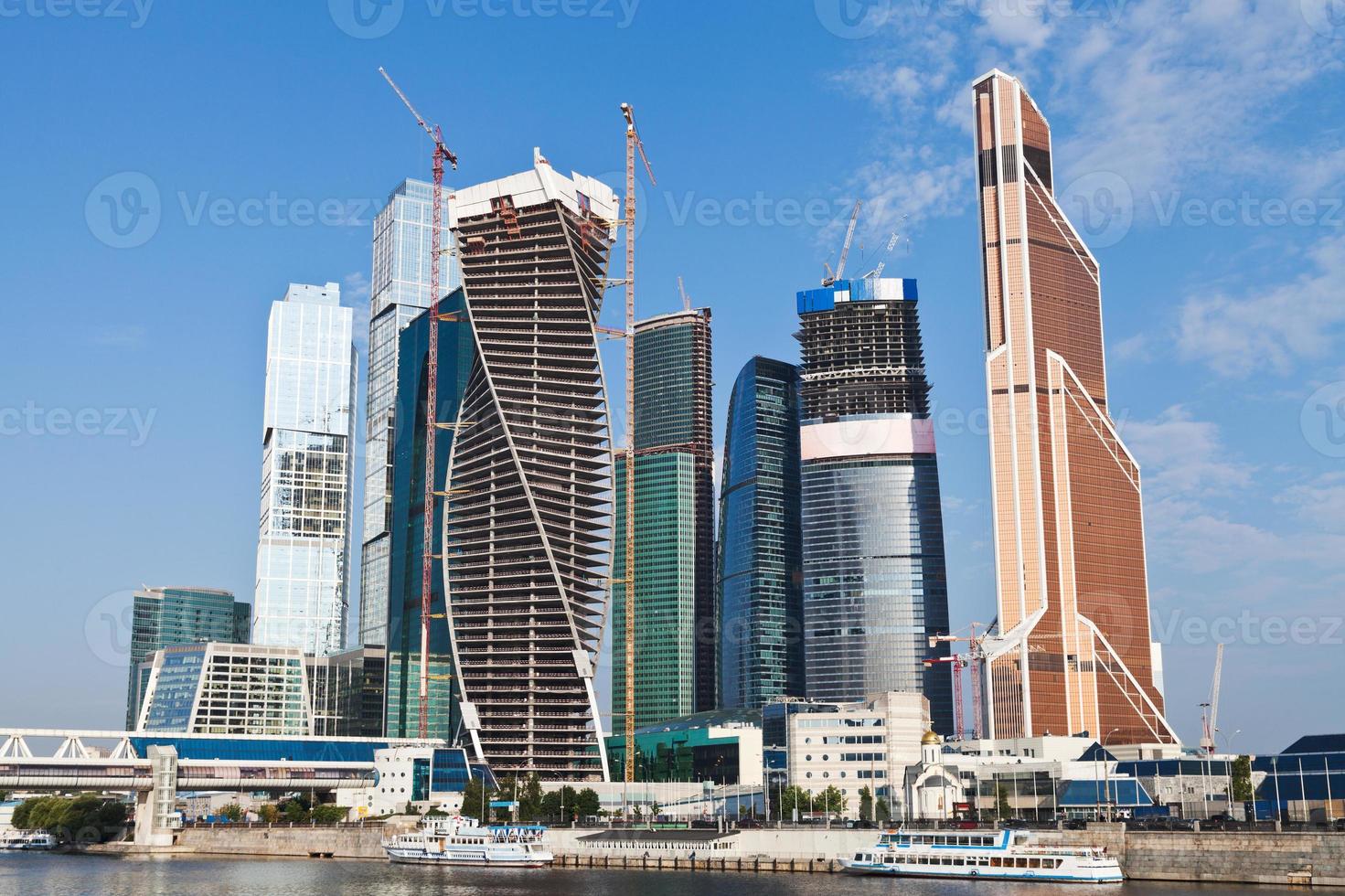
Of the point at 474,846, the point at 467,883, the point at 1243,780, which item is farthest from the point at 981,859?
the point at 474,846

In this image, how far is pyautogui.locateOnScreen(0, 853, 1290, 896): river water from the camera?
140m

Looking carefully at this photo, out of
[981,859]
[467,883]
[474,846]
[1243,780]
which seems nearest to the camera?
[981,859]

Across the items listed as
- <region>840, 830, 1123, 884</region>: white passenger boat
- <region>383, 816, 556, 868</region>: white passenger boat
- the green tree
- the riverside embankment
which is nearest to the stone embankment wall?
the riverside embankment

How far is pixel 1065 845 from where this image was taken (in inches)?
6014

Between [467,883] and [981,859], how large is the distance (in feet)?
182

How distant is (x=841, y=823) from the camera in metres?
182

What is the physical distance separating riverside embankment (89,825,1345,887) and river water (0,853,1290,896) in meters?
2.88

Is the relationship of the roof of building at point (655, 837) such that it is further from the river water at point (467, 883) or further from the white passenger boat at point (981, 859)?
the white passenger boat at point (981, 859)

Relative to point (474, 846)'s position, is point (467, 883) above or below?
below

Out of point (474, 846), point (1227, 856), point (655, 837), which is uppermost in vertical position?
point (1227, 856)

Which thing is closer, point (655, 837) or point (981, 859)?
point (981, 859)

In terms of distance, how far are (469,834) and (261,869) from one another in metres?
26.5

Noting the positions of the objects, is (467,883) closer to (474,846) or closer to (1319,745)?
(474,846)

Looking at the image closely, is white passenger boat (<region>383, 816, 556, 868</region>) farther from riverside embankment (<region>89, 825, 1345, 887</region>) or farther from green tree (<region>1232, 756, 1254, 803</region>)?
green tree (<region>1232, 756, 1254, 803</region>)
